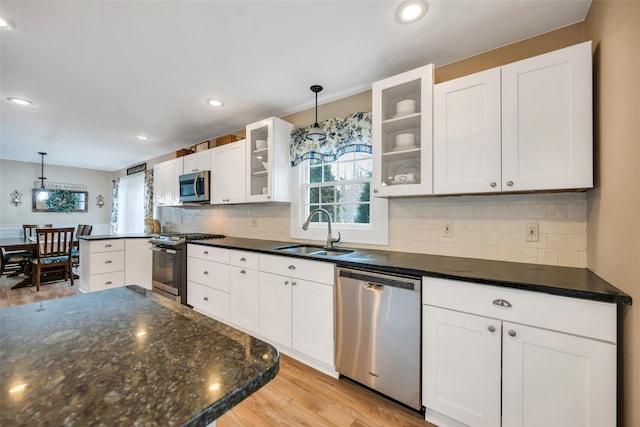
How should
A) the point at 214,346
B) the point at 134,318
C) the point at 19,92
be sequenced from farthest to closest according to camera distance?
the point at 19,92, the point at 134,318, the point at 214,346

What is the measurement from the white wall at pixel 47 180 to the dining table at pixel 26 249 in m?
1.80

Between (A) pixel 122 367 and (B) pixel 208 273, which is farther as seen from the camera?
(B) pixel 208 273

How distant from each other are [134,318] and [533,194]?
2180 mm

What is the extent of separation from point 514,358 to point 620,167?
970 mm

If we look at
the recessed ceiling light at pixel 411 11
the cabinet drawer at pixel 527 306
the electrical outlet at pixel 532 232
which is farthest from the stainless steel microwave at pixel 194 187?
the electrical outlet at pixel 532 232

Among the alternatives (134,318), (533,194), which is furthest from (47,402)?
(533,194)

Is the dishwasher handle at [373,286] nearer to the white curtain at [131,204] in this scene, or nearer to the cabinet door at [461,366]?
the cabinet door at [461,366]

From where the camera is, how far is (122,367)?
55cm

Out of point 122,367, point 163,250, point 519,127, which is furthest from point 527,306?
point 163,250

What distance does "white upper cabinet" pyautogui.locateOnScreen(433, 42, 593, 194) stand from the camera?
1.43 meters

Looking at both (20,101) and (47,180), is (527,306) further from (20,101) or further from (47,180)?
(47,180)

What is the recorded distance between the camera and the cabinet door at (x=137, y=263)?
390 centimetres

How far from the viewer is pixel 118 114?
3213 millimetres

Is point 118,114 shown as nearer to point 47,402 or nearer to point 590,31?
point 47,402
